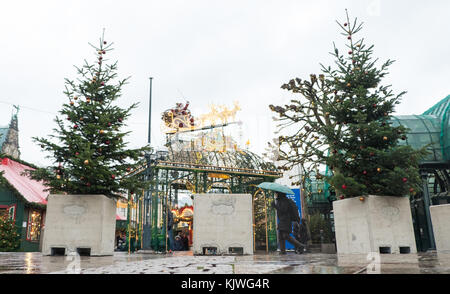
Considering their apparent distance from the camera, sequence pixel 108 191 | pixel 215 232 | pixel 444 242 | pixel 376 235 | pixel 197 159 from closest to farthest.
A: 1. pixel 376 235
2. pixel 108 191
3. pixel 444 242
4. pixel 215 232
5. pixel 197 159

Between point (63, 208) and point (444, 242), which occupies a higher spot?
point (63, 208)

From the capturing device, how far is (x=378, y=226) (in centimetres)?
1039

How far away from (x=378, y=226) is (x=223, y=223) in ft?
18.9

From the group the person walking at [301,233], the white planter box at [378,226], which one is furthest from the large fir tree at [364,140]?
the person walking at [301,233]

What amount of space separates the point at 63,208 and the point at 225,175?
11265mm

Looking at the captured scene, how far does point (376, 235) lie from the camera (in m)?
10.3

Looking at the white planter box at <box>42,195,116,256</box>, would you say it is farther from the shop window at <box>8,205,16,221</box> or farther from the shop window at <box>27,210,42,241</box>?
the shop window at <box>8,205,16,221</box>

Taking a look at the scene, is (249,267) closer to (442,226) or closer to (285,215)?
(285,215)

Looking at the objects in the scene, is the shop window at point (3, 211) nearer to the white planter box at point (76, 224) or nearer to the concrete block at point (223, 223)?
the white planter box at point (76, 224)

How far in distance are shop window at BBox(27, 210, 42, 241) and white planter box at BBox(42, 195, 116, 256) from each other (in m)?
12.5

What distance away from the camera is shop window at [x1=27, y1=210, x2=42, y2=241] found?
68.8 feet

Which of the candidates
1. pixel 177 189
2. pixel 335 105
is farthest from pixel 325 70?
pixel 177 189

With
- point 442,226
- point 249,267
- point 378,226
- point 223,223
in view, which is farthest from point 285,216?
point 249,267
